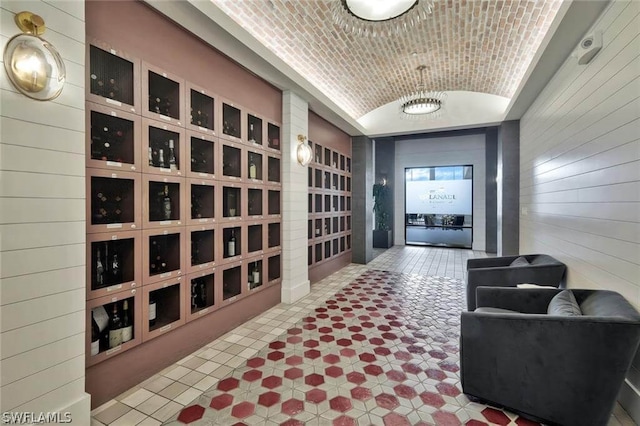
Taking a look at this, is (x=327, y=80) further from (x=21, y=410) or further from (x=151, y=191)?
(x=21, y=410)

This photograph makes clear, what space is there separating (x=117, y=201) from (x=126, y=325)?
3.01 feet

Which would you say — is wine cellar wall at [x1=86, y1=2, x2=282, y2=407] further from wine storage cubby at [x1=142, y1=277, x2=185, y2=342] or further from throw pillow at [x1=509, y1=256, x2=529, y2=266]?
throw pillow at [x1=509, y1=256, x2=529, y2=266]

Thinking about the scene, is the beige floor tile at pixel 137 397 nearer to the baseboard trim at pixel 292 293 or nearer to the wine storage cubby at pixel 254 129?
the baseboard trim at pixel 292 293

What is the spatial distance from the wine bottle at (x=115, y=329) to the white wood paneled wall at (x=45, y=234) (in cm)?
31

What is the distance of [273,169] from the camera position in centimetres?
370

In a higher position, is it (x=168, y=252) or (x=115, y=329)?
(x=168, y=252)

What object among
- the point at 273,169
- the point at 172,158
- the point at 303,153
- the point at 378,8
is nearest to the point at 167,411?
the point at 172,158

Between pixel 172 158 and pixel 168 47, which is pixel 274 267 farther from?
pixel 168 47

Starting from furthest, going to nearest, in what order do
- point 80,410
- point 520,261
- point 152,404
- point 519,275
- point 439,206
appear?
point 439,206, point 520,261, point 519,275, point 152,404, point 80,410

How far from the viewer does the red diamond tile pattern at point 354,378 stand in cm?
174

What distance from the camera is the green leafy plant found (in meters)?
8.80

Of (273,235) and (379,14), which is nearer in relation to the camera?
(379,14)

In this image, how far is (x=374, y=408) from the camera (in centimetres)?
181

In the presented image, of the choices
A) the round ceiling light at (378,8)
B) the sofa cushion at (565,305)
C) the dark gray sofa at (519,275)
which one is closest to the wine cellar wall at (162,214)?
the round ceiling light at (378,8)
